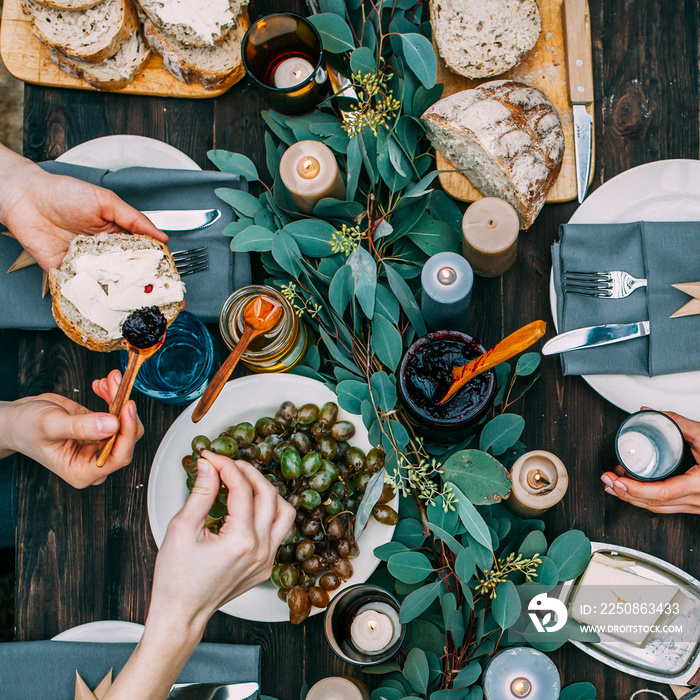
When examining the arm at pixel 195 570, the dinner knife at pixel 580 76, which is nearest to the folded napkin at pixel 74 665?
the arm at pixel 195 570

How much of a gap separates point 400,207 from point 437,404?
0.33 meters

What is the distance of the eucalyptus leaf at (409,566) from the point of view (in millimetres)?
821

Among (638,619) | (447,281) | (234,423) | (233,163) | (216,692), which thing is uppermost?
(233,163)

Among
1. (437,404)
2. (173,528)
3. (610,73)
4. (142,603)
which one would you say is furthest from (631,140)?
(142,603)

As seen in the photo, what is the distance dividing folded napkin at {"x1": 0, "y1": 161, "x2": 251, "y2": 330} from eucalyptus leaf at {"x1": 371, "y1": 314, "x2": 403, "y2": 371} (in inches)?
10.6

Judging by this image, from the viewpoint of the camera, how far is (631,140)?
1.01 m

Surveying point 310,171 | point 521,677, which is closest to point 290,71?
point 310,171

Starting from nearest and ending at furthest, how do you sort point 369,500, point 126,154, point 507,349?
point 507,349 → point 369,500 → point 126,154

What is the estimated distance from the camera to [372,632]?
82 centimetres

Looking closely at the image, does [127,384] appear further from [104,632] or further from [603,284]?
[603,284]

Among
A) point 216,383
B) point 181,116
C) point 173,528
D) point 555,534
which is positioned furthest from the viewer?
point 181,116

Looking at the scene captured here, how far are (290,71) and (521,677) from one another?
1.03 meters

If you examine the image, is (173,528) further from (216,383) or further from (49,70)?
(49,70)

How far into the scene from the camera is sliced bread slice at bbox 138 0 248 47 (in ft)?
3.12
